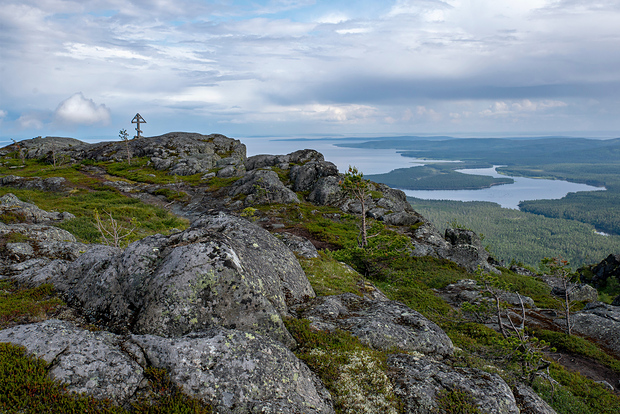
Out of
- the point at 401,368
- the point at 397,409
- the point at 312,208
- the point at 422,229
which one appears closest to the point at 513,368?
the point at 401,368

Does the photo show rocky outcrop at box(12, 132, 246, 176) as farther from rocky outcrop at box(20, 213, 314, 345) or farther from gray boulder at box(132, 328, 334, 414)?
gray boulder at box(132, 328, 334, 414)

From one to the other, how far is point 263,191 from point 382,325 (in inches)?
1995

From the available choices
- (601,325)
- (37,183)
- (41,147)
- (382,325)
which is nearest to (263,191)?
(601,325)

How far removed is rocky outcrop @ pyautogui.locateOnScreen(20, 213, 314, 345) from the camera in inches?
355

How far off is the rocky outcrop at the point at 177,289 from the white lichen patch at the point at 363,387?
2119 millimetres

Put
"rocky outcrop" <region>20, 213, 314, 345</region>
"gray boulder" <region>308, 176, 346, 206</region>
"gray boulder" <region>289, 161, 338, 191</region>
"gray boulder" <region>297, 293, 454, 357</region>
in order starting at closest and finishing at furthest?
"rocky outcrop" <region>20, 213, 314, 345</region> → "gray boulder" <region>297, 293, 454, 357</region> → "gray boulder" <region>308, 176, 346, 206</region> → "gray boulder" <region>289, 161, 338, 191</region>

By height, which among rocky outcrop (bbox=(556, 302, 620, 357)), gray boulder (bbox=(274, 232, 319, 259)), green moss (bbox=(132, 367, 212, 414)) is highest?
green moss (bbox=(132, 367, 212, 414))

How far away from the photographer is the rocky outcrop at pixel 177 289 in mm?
9023

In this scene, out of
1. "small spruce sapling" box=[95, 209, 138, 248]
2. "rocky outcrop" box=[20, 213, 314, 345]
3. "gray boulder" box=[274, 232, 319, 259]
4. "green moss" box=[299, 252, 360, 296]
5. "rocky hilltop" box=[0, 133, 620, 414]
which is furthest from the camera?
"gray boulder" box=[274, 232, 319, 259]

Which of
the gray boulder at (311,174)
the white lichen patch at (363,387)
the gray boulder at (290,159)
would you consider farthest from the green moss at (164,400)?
the gray boulder at (290,159)

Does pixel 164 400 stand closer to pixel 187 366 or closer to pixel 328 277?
pixel 187 366

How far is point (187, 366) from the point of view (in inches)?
A: 286

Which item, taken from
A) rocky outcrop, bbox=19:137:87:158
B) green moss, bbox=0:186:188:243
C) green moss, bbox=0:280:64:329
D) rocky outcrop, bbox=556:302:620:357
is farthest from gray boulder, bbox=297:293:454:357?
rocky outcrop, bbox=19:137:87:158

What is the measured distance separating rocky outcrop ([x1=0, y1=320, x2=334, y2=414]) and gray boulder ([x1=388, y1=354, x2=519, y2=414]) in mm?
2347
